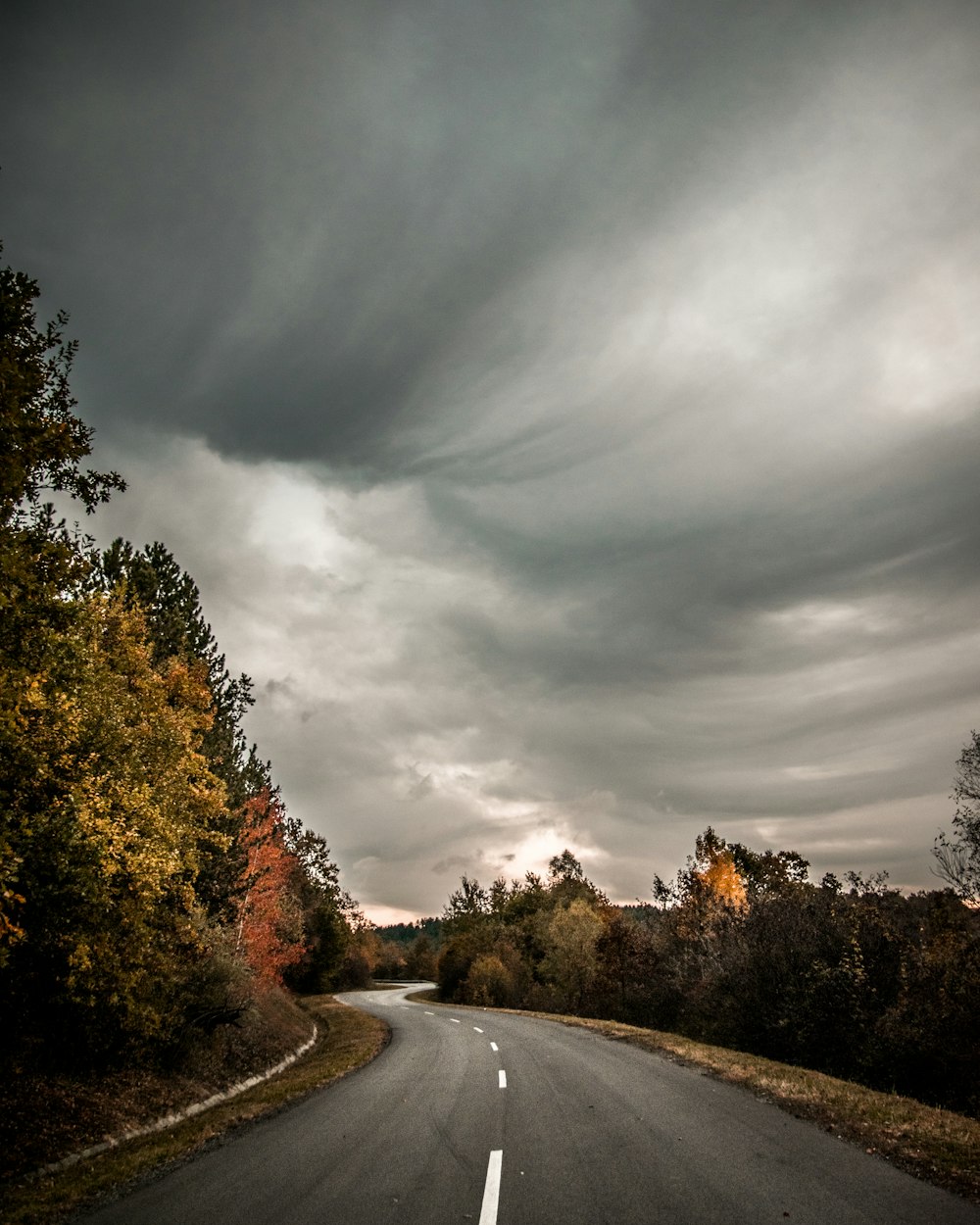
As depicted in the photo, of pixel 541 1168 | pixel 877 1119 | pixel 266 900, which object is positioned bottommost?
pixel 877 1119

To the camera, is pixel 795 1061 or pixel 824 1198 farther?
pixel 795 1061

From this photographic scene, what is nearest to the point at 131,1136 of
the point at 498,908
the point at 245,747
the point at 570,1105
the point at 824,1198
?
the point at 570,1105

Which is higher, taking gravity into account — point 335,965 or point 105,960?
point 105,960

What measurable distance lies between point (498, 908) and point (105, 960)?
242 feet

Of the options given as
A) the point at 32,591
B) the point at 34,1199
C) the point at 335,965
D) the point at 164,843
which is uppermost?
the point at 32,591

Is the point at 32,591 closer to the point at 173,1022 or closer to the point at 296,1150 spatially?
the point at 296,1150

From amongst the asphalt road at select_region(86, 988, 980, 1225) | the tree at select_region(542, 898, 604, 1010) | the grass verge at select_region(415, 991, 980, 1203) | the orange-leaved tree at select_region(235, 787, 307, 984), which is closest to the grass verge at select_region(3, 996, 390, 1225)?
the asphalt road at select_region(86, 988, 980, 1225)

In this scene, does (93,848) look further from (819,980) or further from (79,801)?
(819,980)

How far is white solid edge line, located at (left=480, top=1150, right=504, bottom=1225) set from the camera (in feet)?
20.5

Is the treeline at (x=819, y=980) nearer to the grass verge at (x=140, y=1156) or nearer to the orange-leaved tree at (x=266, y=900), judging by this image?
the grass verge at (x=140, y=1156)

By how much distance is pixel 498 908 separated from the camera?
262 feet

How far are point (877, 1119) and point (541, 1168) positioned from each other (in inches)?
226

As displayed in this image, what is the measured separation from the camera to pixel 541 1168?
25.2ft

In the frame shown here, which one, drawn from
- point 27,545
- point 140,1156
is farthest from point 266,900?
point 27,545
